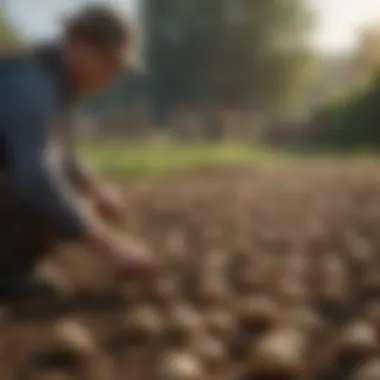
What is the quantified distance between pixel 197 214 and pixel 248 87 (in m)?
0.12

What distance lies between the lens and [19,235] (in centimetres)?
62

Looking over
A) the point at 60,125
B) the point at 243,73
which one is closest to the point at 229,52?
the point at 243,73

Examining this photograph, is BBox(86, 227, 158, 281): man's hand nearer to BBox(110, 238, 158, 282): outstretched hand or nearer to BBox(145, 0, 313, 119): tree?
BBox(110, 238, 158, 282): outstretched hand

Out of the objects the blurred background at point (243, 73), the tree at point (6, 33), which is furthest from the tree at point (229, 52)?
the tree at point (6, 33)

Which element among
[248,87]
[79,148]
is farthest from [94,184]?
[248,87]

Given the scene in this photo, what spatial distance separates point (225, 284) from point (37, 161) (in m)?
0.18

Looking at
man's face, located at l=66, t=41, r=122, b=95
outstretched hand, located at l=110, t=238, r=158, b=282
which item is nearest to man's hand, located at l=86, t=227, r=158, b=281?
outstretched hand, located at l=110, t=238, r=158, b=282

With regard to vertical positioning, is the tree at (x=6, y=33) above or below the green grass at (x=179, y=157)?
above

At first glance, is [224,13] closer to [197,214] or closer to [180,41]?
[180,41]

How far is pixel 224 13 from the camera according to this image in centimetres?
60

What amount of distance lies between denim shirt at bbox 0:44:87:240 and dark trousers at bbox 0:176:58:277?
12mm

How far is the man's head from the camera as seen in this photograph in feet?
1.84

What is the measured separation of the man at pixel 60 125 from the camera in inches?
22.1

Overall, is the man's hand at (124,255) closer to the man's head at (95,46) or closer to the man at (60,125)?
the man at (60,125)
